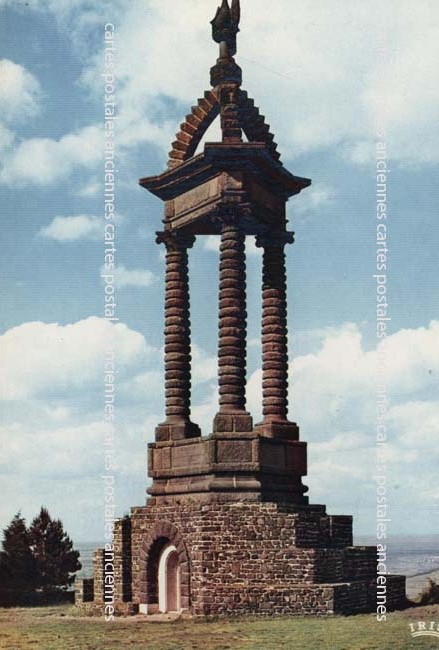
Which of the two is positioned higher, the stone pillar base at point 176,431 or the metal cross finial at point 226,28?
the metal cross finial at point 226,28

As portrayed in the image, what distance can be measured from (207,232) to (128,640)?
11.4 meters

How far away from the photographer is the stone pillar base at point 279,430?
27438 millimetres

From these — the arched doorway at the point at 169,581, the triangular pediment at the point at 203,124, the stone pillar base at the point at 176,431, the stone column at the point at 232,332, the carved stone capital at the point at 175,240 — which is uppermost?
the triangular pediment at the point at 203,124

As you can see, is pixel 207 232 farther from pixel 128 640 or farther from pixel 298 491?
pixel 128 640

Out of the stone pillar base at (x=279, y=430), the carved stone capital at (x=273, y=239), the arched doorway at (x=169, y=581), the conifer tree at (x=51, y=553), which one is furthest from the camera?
the conifer tree at (x=51, y=553)

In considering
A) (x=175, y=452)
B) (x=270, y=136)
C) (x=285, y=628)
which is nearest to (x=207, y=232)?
(x=270, y=136)

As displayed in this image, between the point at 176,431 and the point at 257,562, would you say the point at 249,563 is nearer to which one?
the point at 257,562

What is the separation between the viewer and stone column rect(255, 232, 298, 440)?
1091 inches

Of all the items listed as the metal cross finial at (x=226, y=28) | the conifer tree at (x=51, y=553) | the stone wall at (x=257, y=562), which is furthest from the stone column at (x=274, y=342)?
the conifer tree at (x=51, y=553)

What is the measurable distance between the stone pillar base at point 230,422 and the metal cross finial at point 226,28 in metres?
8.43

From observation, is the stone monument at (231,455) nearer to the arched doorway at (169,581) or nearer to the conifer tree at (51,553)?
the arched doorway at (169,581)

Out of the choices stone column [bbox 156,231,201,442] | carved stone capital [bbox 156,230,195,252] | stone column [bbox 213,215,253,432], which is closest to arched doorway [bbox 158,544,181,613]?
stone column [bbox 156,231,201,442]

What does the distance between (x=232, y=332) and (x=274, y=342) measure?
2107 mm

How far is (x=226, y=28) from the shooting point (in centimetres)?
2750
